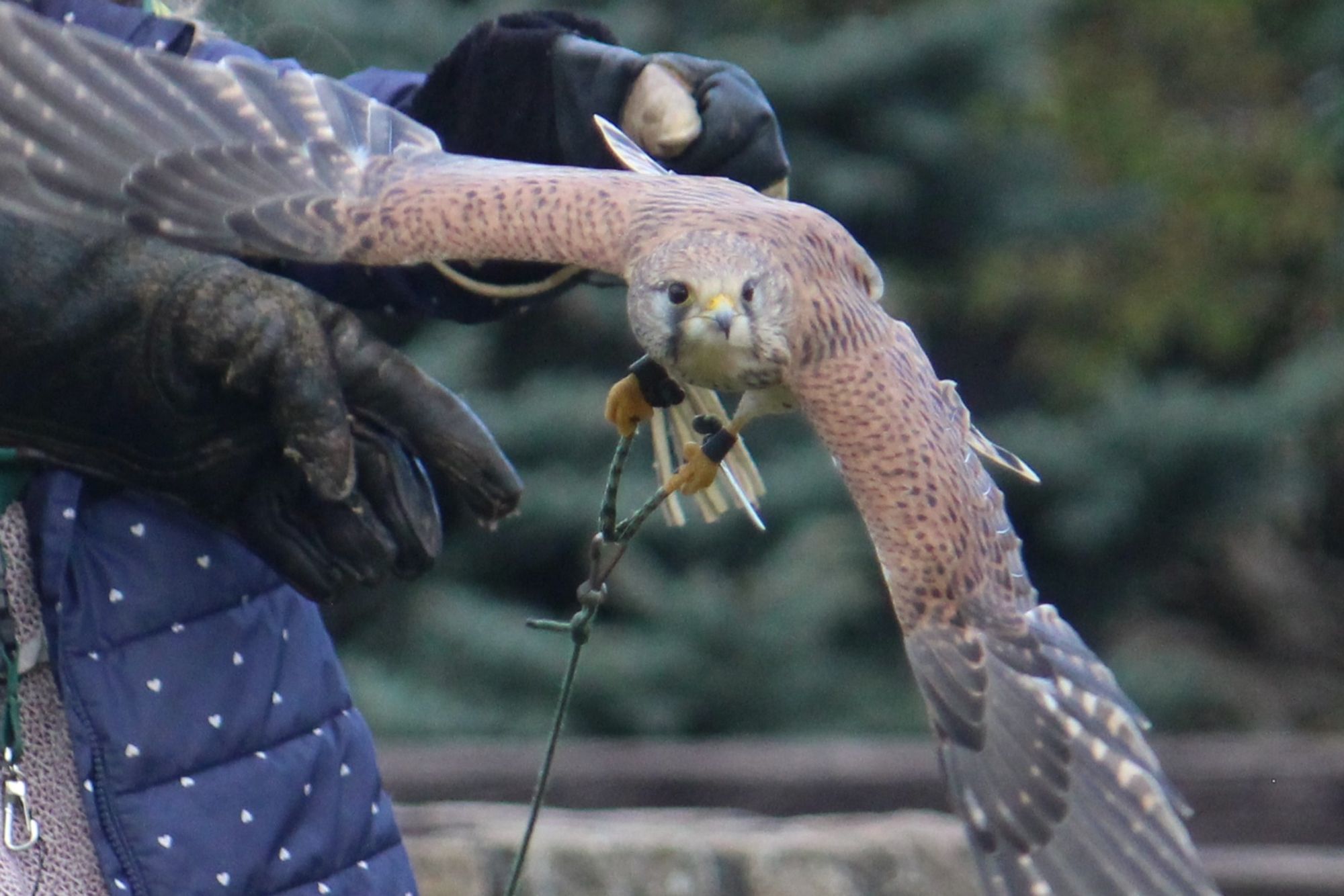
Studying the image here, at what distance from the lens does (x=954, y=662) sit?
2293mm

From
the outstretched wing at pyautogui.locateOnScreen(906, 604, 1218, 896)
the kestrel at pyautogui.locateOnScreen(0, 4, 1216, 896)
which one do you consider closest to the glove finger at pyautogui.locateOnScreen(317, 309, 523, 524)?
the kestrel at pyautogui.locateOnScreen(0, 4, 1216, 896)

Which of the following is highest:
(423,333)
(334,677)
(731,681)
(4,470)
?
(4,470)

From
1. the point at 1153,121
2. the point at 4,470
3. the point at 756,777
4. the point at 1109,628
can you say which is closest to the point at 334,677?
the point at 4,470

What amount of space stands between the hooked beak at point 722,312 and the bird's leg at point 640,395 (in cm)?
13

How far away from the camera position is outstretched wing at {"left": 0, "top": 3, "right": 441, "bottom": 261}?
218 cm

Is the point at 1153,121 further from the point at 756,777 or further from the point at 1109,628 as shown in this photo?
the point at 756,777

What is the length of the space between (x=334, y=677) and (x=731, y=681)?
4.17m

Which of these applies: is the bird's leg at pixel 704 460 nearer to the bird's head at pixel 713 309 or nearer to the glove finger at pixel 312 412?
the bird's head at pixel 713 309

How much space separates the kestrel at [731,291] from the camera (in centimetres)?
222

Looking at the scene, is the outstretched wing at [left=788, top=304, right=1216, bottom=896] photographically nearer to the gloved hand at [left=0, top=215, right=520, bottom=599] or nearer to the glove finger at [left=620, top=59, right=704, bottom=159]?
the glove finger at [left=620, top=59, right=704, bottom=159]

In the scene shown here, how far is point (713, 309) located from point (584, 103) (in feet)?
1.03

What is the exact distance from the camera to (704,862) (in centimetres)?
407

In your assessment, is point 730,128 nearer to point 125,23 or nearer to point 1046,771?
point 125,23

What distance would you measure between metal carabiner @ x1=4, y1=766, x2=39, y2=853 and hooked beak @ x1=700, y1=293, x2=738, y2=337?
865mm
